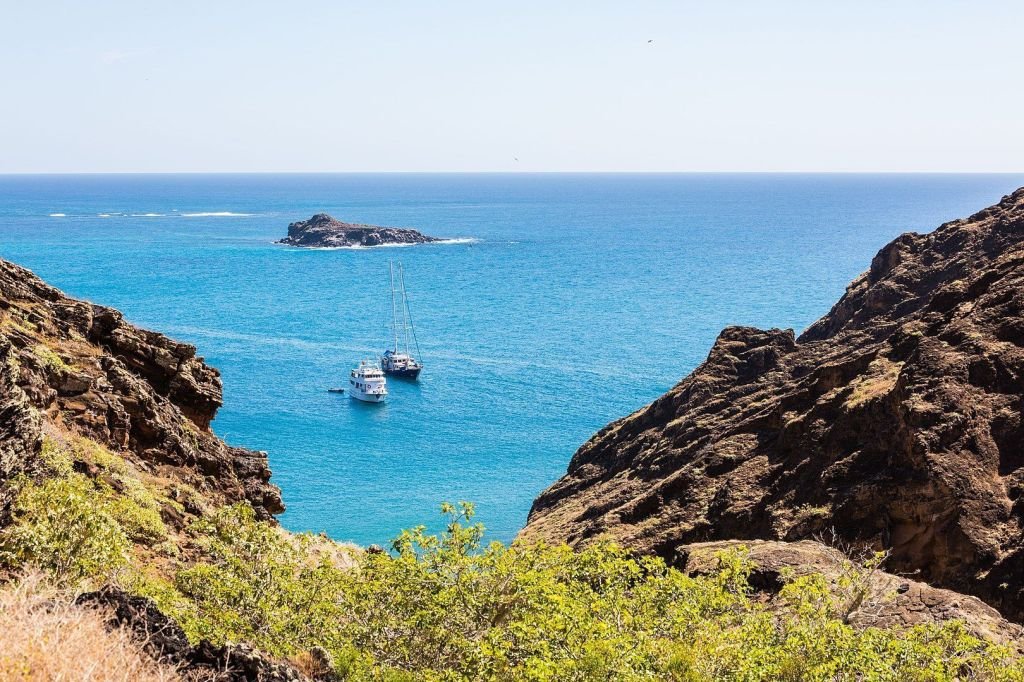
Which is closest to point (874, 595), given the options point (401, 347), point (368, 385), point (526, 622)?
point (526, 622)

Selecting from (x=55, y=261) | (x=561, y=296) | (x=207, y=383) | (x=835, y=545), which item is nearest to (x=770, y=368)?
(x=835, y=545)

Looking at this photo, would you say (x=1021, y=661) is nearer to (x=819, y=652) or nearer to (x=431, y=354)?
(x=819, y=652)

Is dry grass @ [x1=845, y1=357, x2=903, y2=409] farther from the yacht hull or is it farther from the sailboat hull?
the sailboat hull

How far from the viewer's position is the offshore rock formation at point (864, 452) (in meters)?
31.2

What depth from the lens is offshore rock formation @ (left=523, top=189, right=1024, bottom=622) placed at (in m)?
31.2

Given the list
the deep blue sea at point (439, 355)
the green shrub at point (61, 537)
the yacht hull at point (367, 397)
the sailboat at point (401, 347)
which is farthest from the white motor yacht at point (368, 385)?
the green shrub at point (61, 537)

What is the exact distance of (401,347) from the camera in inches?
5089

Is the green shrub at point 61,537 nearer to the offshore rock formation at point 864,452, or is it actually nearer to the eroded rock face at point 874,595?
the eroded rock face at point 874,595

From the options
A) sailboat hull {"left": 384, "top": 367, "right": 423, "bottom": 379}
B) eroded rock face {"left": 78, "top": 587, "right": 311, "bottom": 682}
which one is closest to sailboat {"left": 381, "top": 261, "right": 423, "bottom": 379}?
sailboat hull {"left": 384, "top": 367, "right": 423, "bottom": 379}

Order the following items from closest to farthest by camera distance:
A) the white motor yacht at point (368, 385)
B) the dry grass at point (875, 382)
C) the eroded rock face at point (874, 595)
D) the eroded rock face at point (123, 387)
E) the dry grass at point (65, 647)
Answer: the dry grass at point (65, 647)
the eroded rock face at point (874, 595)
the eroded rock face at point (123, 387)
the dry grass at point (875, 382)
the white motor yacht at point (368, 385)

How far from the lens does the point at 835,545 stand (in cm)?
3269

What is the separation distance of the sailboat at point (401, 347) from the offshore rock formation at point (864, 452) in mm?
59331

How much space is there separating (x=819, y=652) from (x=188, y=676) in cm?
1084

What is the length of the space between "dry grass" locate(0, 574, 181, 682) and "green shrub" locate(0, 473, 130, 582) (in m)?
3.98
